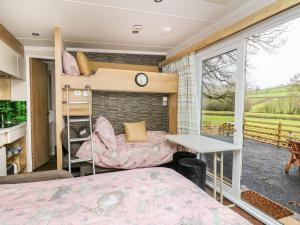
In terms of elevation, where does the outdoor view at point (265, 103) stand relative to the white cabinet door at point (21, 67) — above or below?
below

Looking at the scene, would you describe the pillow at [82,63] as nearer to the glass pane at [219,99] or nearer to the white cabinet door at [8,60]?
the white cabinet door at [8,60]

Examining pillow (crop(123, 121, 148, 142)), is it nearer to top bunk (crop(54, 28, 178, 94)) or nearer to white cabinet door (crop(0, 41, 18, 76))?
top bunk (crop(54, 28, 178, 94))

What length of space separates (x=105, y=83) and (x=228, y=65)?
1.95 metres

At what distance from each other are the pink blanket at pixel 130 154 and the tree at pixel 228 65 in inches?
45.5

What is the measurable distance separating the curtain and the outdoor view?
7.9 inches

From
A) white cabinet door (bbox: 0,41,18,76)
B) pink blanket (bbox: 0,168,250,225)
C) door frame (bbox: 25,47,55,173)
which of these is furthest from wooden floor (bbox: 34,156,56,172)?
pink blanket (bbox: 0,168,250,225)

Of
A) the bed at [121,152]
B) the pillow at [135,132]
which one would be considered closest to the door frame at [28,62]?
the bed at [121,152]

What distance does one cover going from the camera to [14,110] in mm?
3533

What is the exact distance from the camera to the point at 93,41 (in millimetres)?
3352

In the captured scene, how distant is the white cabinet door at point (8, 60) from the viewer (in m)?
2.60

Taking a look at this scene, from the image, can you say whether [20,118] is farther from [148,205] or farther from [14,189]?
[148,205]

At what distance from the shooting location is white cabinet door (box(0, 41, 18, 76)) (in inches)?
103

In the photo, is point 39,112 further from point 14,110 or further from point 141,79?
point 141,79

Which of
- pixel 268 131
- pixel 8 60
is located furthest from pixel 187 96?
pixel 8 60
